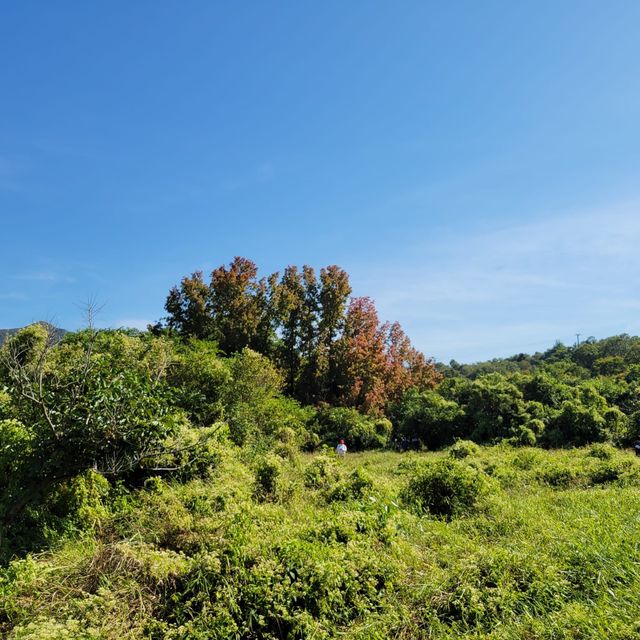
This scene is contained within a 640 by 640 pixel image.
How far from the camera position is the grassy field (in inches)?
159

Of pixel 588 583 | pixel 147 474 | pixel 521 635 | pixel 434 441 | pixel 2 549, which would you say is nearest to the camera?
Result: pixel 521 635

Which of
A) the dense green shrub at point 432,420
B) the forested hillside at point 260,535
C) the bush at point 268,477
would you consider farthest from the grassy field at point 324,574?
the dense green shrub at point 432,420

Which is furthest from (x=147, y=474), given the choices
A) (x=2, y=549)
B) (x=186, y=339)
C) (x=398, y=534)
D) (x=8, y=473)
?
(x=186, y=339)

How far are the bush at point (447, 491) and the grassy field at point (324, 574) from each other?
2.65ft

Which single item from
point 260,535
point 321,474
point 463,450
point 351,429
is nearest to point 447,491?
point 321,474

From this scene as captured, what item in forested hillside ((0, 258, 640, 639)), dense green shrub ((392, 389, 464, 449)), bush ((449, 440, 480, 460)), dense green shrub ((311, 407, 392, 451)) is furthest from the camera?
dense green shrub ((392, 389, 464, 449))

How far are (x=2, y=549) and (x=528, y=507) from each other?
7.04 meters

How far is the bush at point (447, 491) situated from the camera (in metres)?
7.57

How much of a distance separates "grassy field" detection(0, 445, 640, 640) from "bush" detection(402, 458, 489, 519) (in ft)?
2.65

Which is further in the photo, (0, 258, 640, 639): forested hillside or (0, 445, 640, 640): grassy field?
(0, 258, 640, 639): forested hillside

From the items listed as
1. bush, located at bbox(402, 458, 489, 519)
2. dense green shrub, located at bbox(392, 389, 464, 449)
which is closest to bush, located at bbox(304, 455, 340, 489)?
bush, located at bbox(402, 458, 489, 519)

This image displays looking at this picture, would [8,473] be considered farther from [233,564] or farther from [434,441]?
[434,441]

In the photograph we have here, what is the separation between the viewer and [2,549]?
5.40 meters

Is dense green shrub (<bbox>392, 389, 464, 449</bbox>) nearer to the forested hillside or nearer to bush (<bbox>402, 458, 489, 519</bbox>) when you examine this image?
the forested hillside
